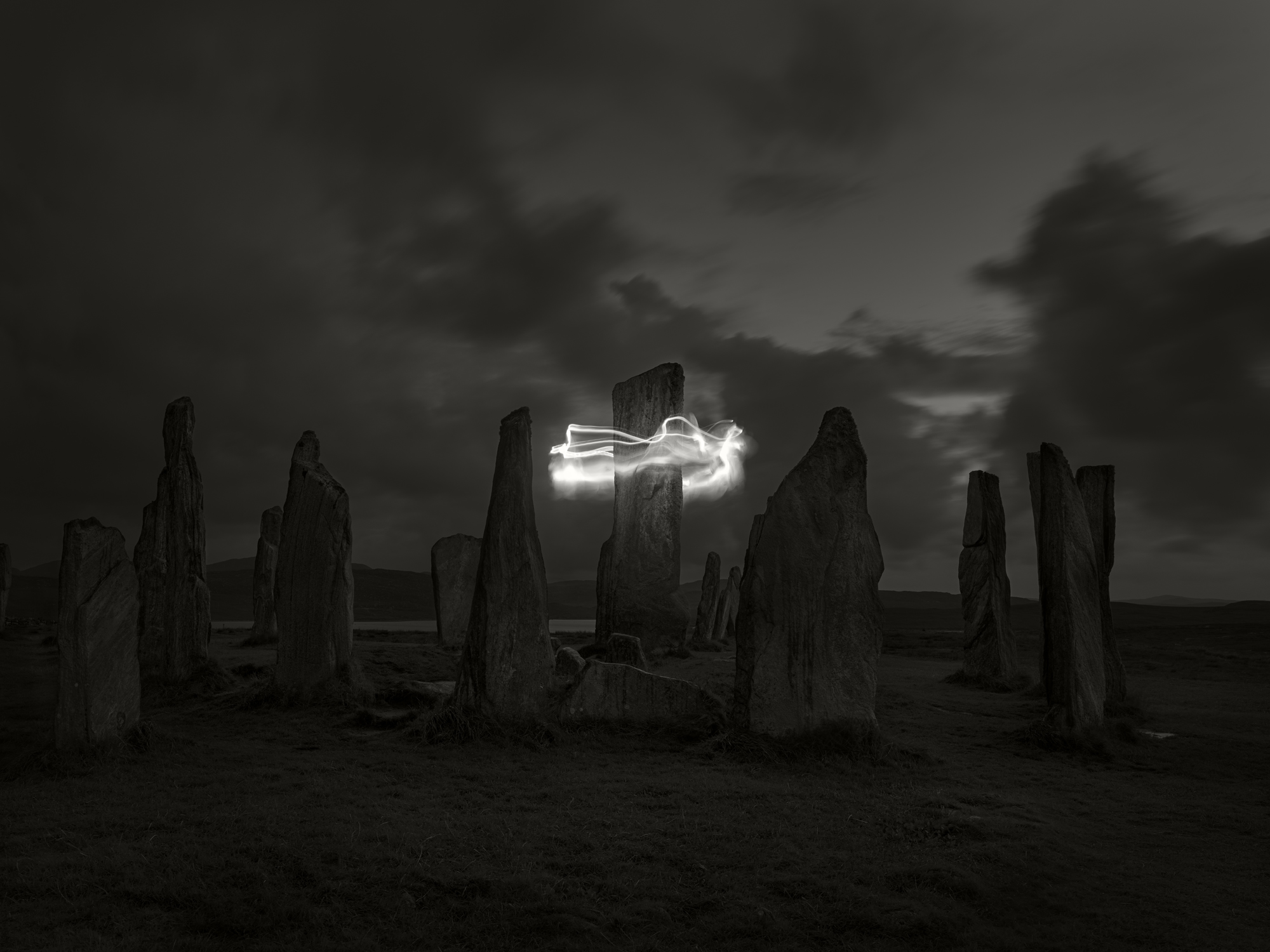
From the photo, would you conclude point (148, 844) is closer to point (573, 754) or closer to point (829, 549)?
point (573, 754)

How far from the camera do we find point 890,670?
2073cm

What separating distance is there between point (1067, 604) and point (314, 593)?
10.2 metres

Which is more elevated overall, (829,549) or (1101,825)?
(829,549)

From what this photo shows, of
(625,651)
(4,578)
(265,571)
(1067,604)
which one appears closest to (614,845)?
A: (1067,604)

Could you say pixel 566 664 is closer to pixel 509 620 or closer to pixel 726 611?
pixel 509 620

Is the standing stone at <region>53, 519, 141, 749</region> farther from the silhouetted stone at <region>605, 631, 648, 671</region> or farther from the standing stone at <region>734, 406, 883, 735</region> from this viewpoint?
the silhouetted stone at <region>605, 631, 648, 671</region>

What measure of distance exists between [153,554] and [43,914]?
45.3 feet

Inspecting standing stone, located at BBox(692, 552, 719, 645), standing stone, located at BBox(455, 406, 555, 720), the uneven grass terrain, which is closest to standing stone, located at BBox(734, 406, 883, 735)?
the uneven grass terrain

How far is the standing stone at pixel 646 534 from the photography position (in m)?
17.1

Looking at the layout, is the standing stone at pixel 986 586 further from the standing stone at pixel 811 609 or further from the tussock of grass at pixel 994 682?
the standing stone at pixel 811 609

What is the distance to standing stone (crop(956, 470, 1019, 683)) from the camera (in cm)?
1777

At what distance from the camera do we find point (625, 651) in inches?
557

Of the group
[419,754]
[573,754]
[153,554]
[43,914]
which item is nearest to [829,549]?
[573,754]

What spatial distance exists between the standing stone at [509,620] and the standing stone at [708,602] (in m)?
18.5
